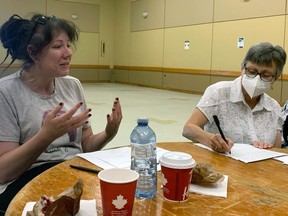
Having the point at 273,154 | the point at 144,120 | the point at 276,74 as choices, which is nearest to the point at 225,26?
the point at 276,74

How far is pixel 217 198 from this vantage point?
3.24ft

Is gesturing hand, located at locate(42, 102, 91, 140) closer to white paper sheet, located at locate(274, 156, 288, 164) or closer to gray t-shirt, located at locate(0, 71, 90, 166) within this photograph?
gray t-shirt, located at locate(0, 71, 90, 166)

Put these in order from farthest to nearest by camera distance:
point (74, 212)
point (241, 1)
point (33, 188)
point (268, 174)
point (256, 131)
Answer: point (241, 1) → point (256, 131) → point (268, 174) → point (33, 188) → point (74, 212)

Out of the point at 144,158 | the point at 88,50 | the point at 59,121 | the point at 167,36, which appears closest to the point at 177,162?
Answer: the point at 144,158

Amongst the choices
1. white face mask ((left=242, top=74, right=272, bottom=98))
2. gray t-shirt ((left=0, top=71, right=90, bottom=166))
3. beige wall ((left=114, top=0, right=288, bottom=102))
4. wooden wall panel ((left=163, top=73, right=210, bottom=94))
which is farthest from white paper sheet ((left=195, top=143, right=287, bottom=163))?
wooden wall panel ((left=163, top=73, right=210, bottom=94))

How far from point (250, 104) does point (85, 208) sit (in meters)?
1.37

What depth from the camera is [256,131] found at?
1913 mm

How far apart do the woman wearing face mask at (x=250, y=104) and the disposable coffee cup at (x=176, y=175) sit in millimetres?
964

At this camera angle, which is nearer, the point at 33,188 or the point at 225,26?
the point at 33,188

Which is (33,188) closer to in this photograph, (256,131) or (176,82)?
(256,131)

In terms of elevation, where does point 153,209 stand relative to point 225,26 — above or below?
below

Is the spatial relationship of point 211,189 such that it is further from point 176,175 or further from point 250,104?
point 250,104

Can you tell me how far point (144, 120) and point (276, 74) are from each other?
121 cm

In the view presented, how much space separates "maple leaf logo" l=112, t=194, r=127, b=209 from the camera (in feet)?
2.57
